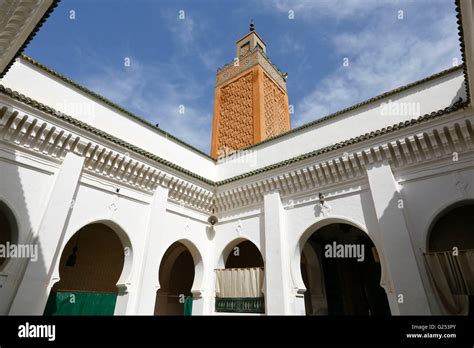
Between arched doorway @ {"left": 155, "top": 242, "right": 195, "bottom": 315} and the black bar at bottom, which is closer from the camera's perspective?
the black bar at bottom

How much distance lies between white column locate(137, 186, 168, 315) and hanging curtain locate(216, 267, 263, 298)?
1.88 metres

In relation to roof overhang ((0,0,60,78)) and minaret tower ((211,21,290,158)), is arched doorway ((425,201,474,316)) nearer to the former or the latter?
roof overhang ((0,0,60,78))

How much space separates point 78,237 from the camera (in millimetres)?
Answer: 7941

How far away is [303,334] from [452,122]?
4.93m

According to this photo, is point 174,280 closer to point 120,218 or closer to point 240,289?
point 240,289

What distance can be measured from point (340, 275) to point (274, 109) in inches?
317

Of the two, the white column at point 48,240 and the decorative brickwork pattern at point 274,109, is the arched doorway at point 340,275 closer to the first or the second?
the decorative brickwork pattern at point 274,109

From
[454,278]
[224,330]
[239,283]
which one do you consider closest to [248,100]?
[239,283]

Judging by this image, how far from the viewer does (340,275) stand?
351 inches

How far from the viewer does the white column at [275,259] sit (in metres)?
6.30

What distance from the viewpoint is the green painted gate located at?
5.37m

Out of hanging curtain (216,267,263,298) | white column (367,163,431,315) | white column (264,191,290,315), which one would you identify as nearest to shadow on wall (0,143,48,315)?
hanging curtain (216,267,263,298)

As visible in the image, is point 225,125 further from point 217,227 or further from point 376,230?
point 376,230

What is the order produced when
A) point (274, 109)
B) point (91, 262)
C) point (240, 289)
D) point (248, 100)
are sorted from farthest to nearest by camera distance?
1. point (274, 109)
2. point (248, 100)
3. point (91, 262)
4. point (240, 289)
